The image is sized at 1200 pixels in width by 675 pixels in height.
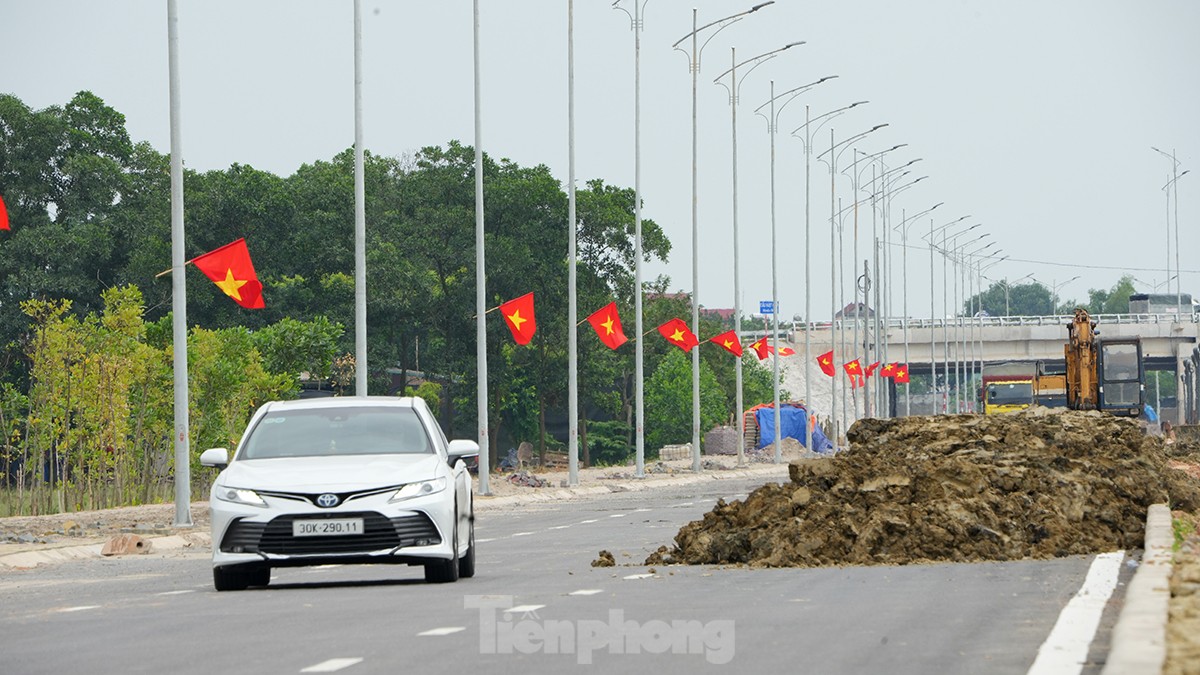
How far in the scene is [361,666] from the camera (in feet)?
34.9

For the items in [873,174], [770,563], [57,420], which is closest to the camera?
[770,563]

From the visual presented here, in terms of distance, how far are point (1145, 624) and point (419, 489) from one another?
7406 millimetres

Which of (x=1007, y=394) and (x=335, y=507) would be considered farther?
(x=1007, y=394)

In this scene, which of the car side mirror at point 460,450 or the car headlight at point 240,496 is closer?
the car headlight at point 240,496

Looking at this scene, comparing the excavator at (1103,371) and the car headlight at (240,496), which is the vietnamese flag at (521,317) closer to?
the excavator at (1103,371)

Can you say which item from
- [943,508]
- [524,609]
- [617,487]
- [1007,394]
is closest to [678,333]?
[617,487]

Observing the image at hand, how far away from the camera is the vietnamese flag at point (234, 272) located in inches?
1283

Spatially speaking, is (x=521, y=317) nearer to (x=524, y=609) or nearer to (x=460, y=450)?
(x=460, y=450)

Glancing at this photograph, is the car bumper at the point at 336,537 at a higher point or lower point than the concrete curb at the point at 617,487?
higher

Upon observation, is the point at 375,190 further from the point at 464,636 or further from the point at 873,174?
the point at 464,636

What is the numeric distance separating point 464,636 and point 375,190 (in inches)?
2597

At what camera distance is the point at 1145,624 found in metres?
10.5

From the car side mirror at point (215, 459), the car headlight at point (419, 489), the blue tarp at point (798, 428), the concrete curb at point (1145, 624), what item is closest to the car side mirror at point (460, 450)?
the car headlight at point (419, 489)

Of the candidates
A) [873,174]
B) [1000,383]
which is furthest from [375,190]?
[873,174]
